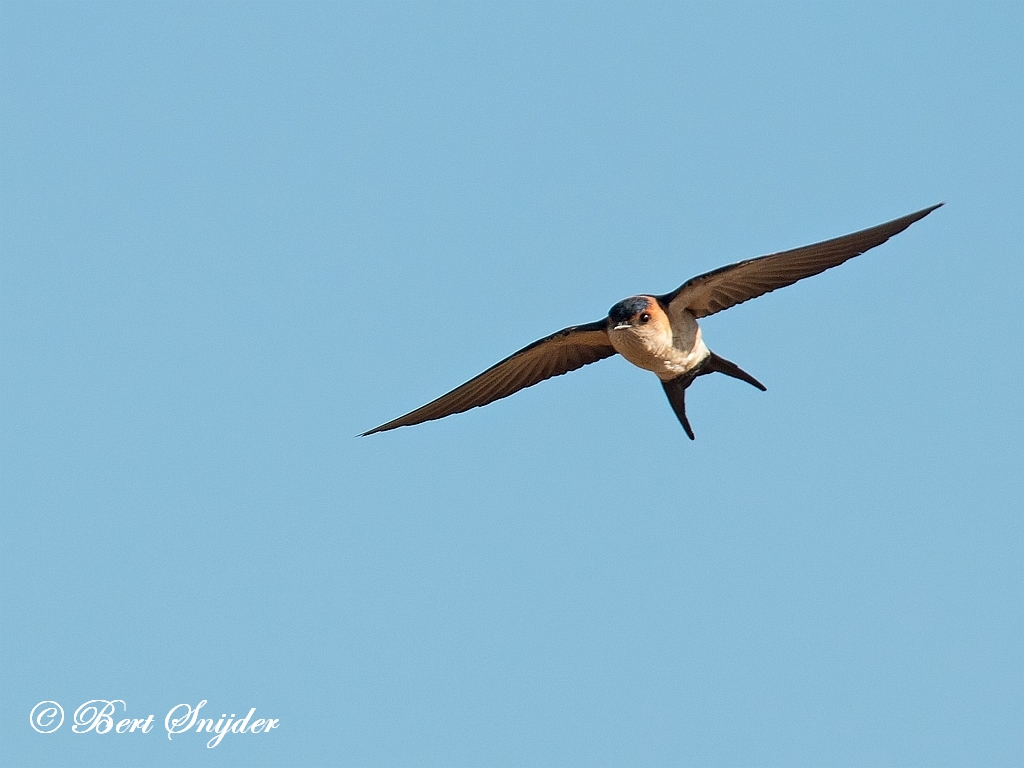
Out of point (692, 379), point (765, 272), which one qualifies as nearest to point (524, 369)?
point (692, 379)

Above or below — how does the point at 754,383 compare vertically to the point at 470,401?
below

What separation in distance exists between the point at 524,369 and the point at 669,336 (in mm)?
1289

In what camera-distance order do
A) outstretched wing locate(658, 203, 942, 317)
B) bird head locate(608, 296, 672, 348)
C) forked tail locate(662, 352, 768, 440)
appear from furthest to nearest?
1. forked tail locate(662, 352, 768, 440)
2. bird head locate(608, 296, 672, 348)
3. outstretched wing locate(658, 203, 942, 317)

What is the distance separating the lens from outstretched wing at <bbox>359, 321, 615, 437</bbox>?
1076 centimetres

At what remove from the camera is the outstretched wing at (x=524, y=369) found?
10758 mm

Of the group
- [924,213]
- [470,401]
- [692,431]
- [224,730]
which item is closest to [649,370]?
[692,431]

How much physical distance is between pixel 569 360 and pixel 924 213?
3090 millimetres

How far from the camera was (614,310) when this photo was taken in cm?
1002

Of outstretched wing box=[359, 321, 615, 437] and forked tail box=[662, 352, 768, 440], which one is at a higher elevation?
outstretched wing box=[359, 321, 615, 437]

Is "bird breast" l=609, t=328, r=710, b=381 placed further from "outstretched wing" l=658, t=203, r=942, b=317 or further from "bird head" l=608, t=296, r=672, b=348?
"outstretched wing" l=658, t=203, r=942, b=317

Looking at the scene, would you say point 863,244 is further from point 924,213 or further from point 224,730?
point 224,730

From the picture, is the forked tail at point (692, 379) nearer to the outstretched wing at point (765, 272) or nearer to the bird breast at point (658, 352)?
the bird breast at point (658, 352)

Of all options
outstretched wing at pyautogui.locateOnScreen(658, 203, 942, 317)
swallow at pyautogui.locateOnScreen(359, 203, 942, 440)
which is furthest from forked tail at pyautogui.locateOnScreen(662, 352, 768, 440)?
outstretched wing at pyautogui.locateOnScreen(658, 203, 942, 317)

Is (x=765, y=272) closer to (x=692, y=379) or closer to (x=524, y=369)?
(x=692, y=379)
